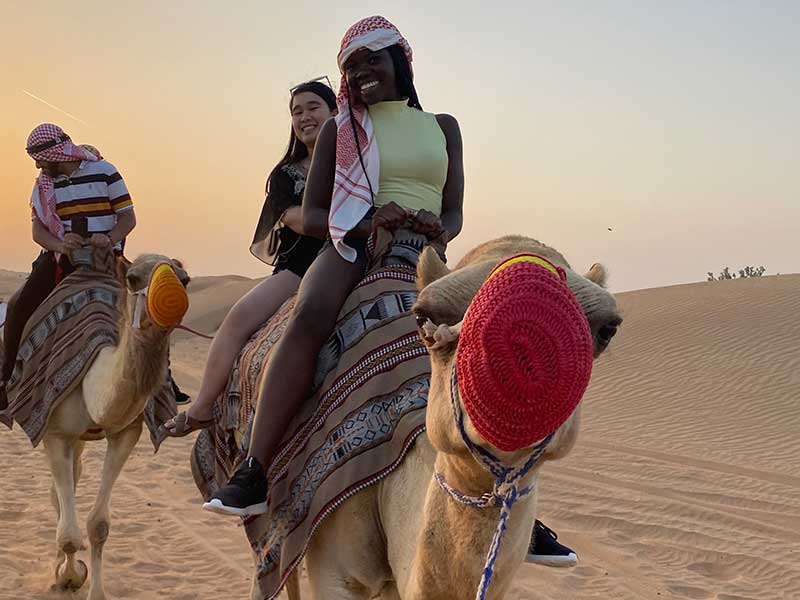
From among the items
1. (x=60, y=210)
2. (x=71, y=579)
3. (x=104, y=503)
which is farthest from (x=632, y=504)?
(x=60, y=210)

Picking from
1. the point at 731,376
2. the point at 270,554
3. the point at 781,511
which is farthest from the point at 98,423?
the point at 731,376

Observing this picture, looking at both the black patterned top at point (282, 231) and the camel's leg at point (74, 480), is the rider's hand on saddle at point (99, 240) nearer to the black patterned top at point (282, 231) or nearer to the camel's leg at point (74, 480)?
the camel's leg at point (74, 480)

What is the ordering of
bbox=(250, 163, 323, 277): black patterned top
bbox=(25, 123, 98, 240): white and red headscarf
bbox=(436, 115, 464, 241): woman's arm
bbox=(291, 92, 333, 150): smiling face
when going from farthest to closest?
bbox=(25, 123, 98, 240): white and red headscarf < bbox=(291, 92, 333, 150): smiling face < bbox=(250, 163, 323, 277): black patterned top < bbox=(436, 115, 464, 241): woman's arm

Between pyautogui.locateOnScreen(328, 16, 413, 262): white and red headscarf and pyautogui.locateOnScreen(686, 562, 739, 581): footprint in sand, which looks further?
pyautogui.locateOnScreen(686, 562, 739, 581): footprint in sand

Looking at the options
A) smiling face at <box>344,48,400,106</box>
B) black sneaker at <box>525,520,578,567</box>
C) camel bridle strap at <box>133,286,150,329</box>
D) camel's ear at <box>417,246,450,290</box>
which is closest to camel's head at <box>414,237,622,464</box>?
camel's ear at <box>417,246,450,290</box>

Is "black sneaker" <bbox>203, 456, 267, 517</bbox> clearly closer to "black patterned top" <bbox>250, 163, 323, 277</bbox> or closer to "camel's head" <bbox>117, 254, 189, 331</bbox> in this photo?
"black patterned top" <bbox>250, 163, 323, 277</bbox>

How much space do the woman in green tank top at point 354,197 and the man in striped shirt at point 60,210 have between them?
3.62 metres

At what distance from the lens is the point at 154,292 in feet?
16.0

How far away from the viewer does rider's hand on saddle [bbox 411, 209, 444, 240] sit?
120 inches

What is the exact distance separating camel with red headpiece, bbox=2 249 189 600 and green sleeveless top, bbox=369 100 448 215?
2139 mm

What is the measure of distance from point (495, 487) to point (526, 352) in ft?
1.23

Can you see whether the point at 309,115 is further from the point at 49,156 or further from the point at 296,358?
the point at 49,156

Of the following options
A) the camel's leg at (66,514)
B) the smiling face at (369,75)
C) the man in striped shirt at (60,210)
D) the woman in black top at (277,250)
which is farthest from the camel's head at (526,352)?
the man in striped shirt at (60,210)

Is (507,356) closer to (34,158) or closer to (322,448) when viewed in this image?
(322,448)
